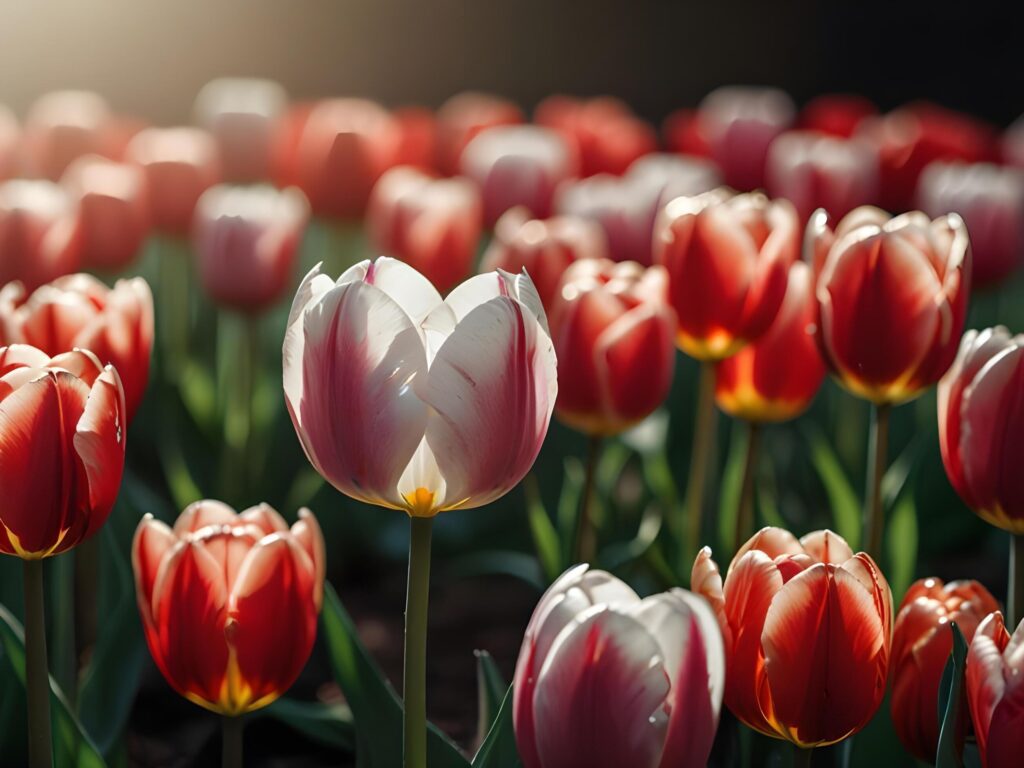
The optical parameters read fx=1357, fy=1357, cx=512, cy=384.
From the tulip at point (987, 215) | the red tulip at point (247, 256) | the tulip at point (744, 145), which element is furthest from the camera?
the tulip at point (744, 145)

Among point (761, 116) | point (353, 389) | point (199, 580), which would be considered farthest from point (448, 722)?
point (761, 116)

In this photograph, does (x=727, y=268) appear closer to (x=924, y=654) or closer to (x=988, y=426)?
(x=988, y=426)

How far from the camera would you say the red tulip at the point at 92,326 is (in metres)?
1.32

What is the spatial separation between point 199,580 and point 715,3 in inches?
258

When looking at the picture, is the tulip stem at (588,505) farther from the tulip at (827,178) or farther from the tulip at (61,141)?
the tulip at (61,141)

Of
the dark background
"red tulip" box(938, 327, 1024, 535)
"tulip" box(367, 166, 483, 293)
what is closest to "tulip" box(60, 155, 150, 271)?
"tulip" box(367, 166, 483, 293)

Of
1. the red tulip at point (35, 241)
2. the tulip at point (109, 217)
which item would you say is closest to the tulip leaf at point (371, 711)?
the red tulip at point (35, 241)

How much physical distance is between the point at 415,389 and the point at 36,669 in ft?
1.31

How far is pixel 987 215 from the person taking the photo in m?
2.34

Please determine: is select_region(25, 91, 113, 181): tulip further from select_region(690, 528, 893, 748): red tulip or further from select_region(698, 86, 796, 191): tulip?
select_region(690, 528, 893, 748): red tulip

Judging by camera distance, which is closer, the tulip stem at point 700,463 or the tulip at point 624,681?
the tulip at point 624,681

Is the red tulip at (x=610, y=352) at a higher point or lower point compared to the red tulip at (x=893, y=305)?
lower

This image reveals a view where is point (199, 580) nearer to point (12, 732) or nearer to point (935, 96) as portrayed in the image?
point (12, 732)

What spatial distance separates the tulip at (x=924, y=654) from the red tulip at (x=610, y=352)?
470mm
